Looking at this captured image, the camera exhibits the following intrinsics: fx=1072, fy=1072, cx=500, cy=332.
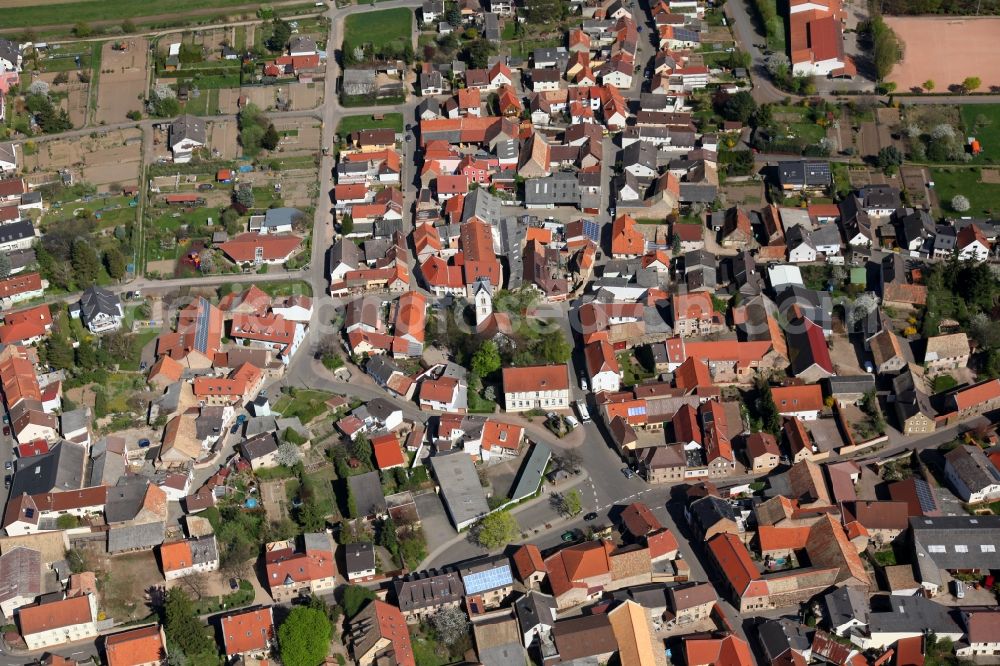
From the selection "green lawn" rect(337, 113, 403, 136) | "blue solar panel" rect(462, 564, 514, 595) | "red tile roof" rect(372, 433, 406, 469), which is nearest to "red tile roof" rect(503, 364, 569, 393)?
"red tile roof" rect(372, 433, 406, 469)

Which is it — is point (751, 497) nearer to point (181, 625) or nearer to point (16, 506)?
point (181, 625)

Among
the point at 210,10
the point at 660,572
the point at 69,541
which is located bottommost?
the point at 660,572

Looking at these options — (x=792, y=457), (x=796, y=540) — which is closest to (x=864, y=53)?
(x=792, y=457)

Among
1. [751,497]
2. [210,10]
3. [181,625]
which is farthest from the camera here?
[210,10]

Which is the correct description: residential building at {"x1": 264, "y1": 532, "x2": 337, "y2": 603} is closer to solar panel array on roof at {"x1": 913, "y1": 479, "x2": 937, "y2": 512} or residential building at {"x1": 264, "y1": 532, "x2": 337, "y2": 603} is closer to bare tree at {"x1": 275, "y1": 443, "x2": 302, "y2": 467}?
bare tree at {"x1": 275, "y1": 443, "x2": 302, "y2": 467}

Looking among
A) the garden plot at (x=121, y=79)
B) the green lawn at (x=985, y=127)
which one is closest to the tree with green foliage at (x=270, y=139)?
the garden plot at (x=121, y=79)

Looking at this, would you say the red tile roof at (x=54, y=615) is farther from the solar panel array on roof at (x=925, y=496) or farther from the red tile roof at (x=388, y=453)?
the solar panel array on roof at (x=925, y=496)

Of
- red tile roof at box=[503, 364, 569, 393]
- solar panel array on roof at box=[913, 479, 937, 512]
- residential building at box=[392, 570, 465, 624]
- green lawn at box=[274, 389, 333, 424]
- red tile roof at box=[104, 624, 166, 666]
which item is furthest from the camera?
green lawn at box=[274, 389, 333, 424]
